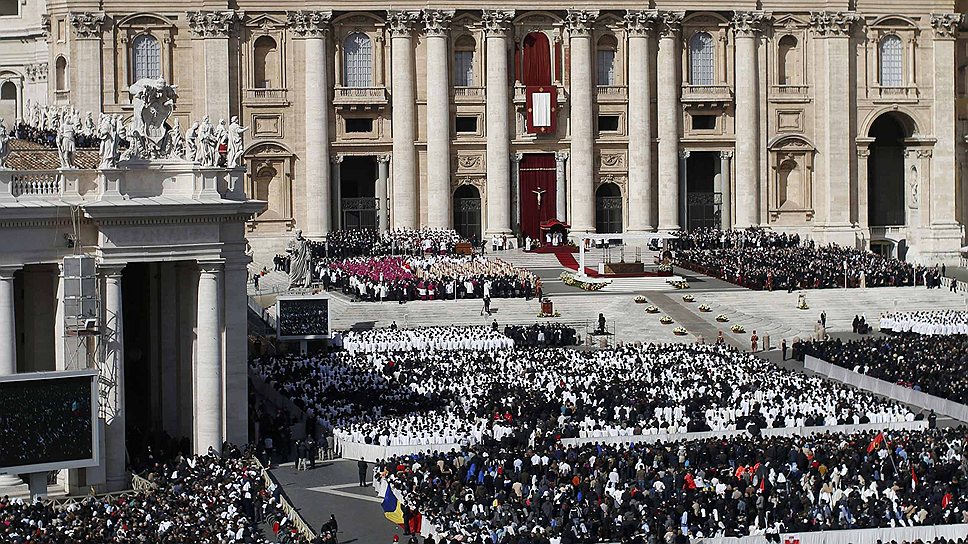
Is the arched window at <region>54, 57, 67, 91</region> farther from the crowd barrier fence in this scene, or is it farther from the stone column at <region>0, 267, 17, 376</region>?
the stone column at <region>0, 267, 17, 376</region>

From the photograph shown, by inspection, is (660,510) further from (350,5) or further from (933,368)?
(350,5)

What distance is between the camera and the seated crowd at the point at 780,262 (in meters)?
88.6

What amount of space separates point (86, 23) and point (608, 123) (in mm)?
31059

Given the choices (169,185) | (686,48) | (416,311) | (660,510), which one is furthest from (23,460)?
(686,48)

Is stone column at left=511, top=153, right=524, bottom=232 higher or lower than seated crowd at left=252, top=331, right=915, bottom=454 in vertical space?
higher

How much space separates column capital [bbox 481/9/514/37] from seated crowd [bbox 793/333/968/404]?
3939 cm

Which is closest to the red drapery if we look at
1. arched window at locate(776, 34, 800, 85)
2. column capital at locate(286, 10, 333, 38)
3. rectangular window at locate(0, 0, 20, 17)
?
column capital at locate(286, 10, 333, 38)

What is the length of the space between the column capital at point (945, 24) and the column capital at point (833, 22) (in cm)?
521

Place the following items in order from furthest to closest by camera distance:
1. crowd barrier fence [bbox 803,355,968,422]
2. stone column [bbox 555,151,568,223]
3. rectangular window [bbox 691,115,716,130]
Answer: rectangular window [bbox 691,115,716,130] < stone column [bbox 555,151,568,223] < crowd barrier fence [bbox 803,355,968,422]

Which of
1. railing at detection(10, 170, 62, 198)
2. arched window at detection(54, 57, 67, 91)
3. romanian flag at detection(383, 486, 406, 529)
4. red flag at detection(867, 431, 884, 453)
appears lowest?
romanian flag at detection(383, 486, 406, 529)

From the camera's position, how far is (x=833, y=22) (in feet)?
359

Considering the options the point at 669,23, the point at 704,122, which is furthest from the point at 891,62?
the point at 669,23

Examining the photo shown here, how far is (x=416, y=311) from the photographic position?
82.1 m

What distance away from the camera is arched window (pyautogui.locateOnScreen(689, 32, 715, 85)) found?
10969 centimetres
